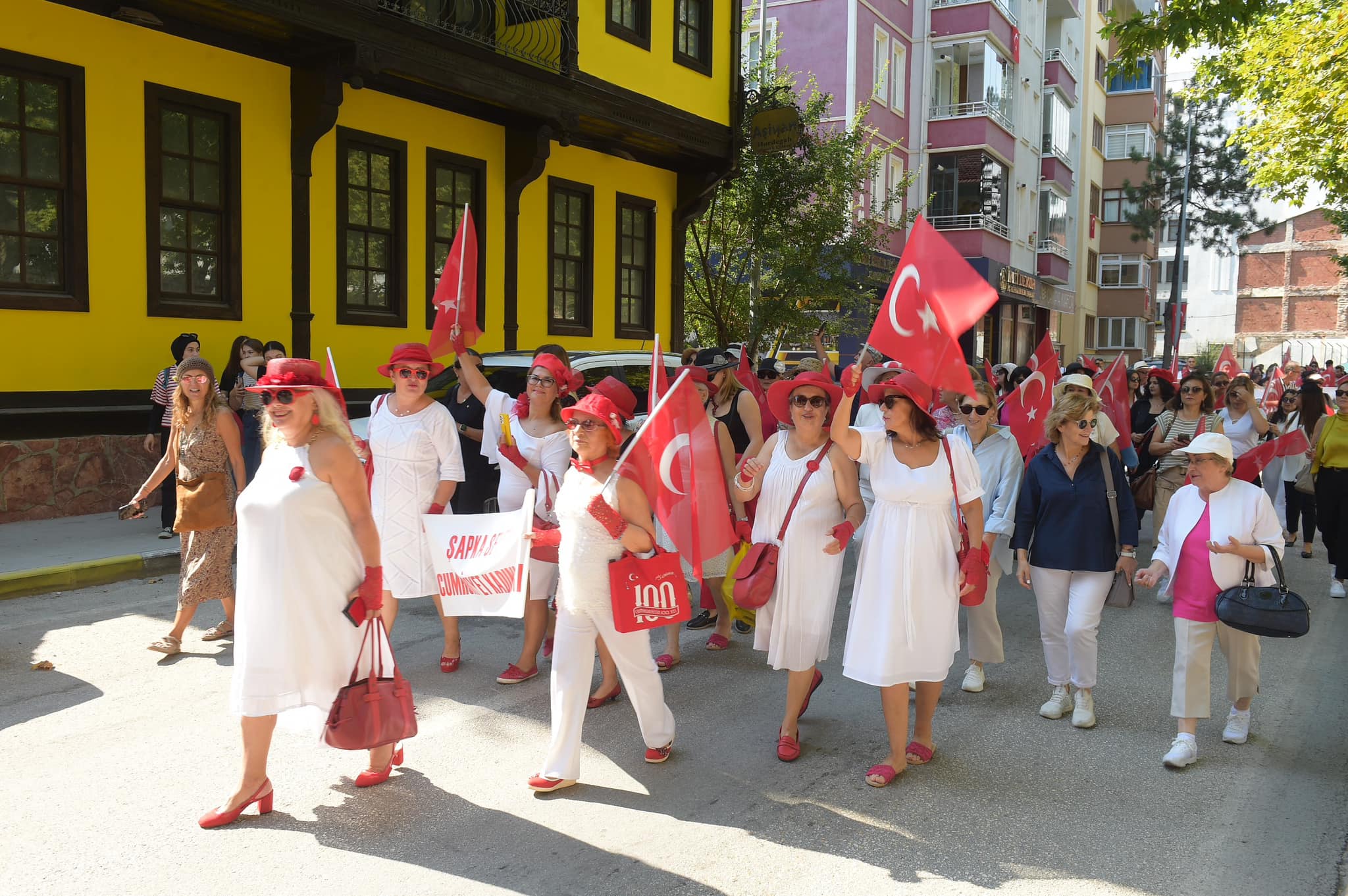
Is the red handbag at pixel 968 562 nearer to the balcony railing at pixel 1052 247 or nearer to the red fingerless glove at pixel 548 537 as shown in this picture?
the red fingerless glove at pixel 548 537

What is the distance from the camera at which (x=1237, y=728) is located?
5.57 meters

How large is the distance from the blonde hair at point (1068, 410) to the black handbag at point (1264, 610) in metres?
1.15

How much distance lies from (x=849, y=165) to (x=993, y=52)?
15.7 metres

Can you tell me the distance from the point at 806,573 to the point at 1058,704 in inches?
72.8

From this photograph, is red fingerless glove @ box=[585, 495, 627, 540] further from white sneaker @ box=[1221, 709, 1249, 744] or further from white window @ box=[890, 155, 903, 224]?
white window @ box=[890, 155, 903, 224]

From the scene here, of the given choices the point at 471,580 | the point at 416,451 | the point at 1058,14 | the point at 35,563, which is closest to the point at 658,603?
the point at 471,580

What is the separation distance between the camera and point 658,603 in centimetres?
472

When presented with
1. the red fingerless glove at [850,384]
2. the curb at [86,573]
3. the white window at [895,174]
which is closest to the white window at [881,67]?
the white window at [895,174]

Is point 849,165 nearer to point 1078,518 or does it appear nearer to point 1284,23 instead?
point 1284,23

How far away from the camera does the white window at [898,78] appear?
30.1 m

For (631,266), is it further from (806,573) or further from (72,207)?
(806,573)

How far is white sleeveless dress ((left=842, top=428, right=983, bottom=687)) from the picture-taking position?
4.82 meters

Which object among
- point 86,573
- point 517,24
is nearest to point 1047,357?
point 86,573

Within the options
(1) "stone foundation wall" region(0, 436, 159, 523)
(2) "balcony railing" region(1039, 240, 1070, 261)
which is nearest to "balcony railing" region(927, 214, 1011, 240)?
(2) "balcony railing" region(1039, 240, 1070, 261)
